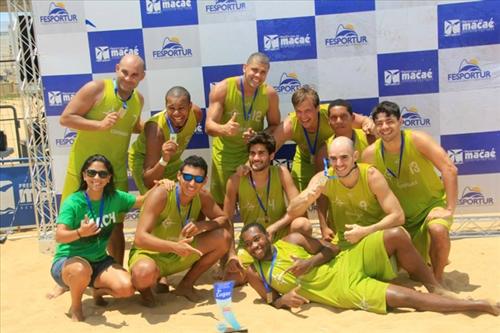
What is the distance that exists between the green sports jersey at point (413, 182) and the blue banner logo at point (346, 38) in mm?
1363

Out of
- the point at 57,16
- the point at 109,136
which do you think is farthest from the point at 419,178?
the point at 57,16

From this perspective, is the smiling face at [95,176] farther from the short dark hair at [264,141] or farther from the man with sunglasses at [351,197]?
the man with sunglasses at [351,197]

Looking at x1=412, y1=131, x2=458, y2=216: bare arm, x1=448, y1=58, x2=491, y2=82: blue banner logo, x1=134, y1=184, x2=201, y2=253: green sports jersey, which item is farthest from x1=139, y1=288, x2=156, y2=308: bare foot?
x1=448, y1=58, x2=491, y2=82: blue banner logo

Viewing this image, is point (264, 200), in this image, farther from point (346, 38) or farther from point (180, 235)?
point (346, 38)

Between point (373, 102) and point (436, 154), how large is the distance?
1.35m

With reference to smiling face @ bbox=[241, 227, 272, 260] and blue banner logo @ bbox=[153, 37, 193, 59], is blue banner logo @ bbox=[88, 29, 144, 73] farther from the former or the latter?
smiling face @ bbox=[241, 227, 272, 260]

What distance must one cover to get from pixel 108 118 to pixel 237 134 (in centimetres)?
112

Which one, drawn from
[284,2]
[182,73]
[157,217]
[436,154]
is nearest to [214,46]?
[182,73]

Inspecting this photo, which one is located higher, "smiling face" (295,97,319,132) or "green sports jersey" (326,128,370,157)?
"smiling face" (295,97,319,132)

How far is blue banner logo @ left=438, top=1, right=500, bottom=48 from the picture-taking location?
4.91m

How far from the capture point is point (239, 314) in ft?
11.9

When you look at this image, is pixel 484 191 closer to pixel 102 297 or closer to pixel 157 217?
pixel 157 217

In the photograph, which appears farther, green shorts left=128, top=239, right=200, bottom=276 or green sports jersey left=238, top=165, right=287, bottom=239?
green sports jersey left=238, top=165, right=287, bottom=239

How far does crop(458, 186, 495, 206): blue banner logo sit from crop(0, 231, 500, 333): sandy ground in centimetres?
53
